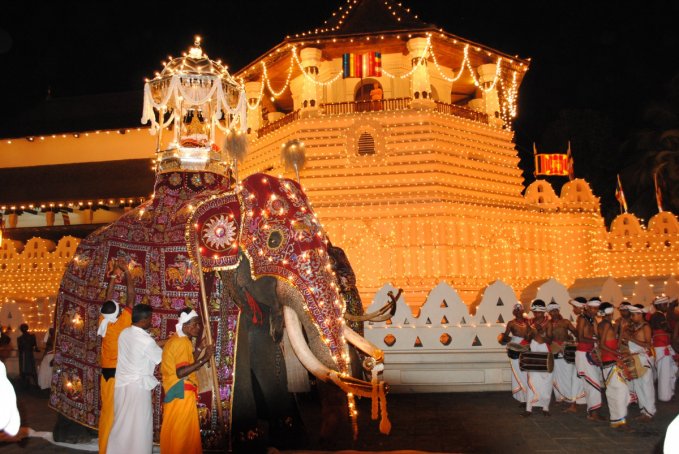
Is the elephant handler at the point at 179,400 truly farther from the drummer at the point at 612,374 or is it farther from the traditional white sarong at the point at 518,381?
the traditional white sarong at the point at 518,381

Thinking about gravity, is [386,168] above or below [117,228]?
above

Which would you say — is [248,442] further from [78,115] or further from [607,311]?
[78,115]

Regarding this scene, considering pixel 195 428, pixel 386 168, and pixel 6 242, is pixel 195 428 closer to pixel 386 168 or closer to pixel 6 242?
A: pixel 386 168

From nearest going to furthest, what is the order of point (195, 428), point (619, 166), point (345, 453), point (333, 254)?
point (195, 428), point (345, 453), point (333, 254), point (619, 166)

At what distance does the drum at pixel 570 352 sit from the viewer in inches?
323

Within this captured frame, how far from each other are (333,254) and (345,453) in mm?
2660

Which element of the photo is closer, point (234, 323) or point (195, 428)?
point (195, 428)

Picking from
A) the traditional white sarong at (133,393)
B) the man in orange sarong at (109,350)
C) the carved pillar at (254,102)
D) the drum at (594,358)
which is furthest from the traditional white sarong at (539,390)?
the carved pillar at (254,102)

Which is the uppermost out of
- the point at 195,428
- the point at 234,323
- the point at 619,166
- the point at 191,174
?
the point at 619,166

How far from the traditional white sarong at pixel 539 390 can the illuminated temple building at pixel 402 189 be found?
8.72 m

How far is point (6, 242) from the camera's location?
19.6m

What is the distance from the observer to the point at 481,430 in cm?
659

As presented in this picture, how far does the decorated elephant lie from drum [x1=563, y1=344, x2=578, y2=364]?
373 cm

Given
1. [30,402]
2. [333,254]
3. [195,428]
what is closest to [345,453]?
[195,428]
